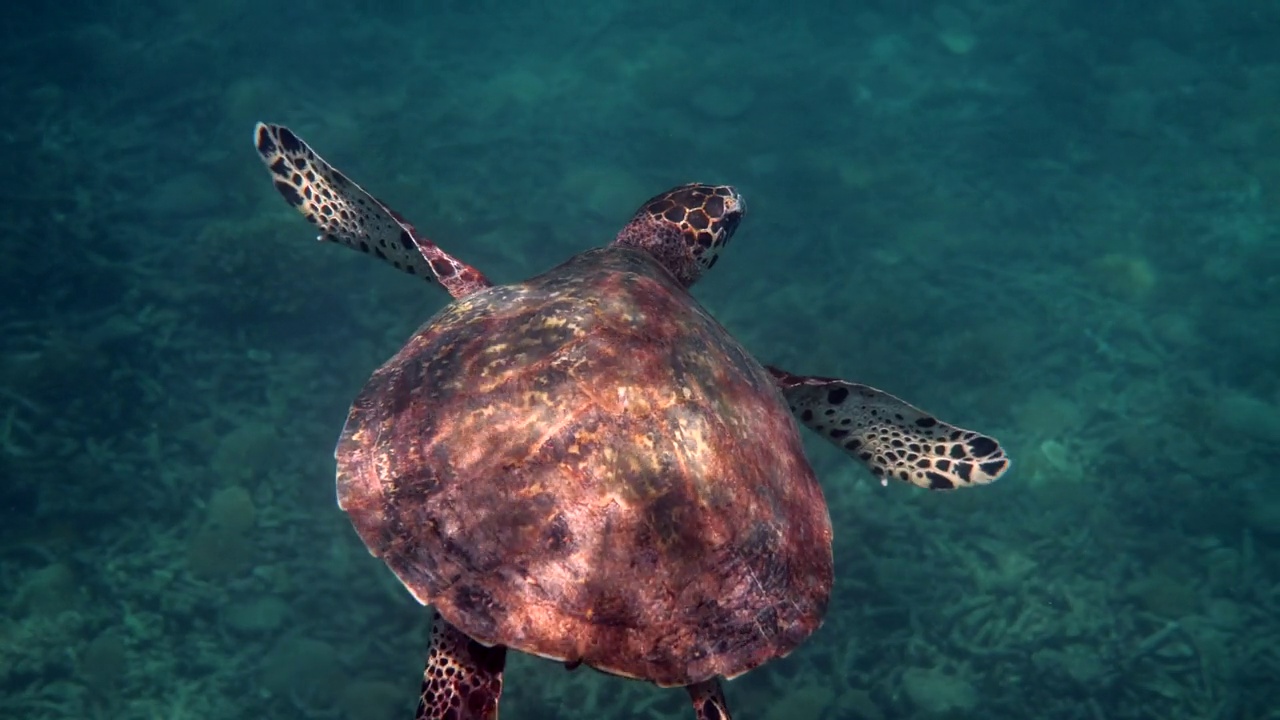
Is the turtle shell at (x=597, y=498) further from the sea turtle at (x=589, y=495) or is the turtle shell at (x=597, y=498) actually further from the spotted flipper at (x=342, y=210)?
the spotted flipper at (x=342, y=210)

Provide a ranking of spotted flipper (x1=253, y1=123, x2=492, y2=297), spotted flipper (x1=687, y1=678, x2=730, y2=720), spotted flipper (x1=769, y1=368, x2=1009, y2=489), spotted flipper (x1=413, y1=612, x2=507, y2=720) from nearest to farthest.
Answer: spotted flipper (x1=413, y1=612, x2=507, y2=720), spotted flipper (x1=687, y1=678, x2=730, y2=720), spotted flipper (x1=769, y1=368, x2=1009, y2=489), spotted flipper (x1=253, y1=123, x2=492, y2=297)

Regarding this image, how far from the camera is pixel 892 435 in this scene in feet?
15.2

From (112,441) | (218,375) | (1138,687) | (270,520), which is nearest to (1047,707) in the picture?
(1138,687)

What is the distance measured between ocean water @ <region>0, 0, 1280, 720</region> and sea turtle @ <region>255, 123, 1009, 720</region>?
3.10 m

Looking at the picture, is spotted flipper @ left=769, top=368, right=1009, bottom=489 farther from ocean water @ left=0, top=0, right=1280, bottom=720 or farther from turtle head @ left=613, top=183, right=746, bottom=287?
ocean water @ left=0, top=0, right=1280, bottom=720

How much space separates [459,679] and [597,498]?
1.04 metres

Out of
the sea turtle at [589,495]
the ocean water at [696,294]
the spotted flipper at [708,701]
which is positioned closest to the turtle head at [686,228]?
the sea turtle at [589,495]

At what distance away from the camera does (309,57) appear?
1210 centimetres

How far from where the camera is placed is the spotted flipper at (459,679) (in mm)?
3006

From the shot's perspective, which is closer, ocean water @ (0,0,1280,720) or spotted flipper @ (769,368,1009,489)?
spotted flipper @ (769,368,1009,489)

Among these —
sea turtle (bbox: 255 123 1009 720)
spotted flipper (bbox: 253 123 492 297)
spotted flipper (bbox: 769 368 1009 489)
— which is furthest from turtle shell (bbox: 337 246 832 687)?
spotted flipper (bbox: 253 123 492 297)

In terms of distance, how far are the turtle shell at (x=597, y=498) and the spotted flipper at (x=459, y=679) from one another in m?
0.33

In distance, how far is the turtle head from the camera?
5.11 metres

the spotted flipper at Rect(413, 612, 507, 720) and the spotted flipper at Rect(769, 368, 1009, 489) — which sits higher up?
the spotted flipper at Rect(413, 612, 507, 720)
